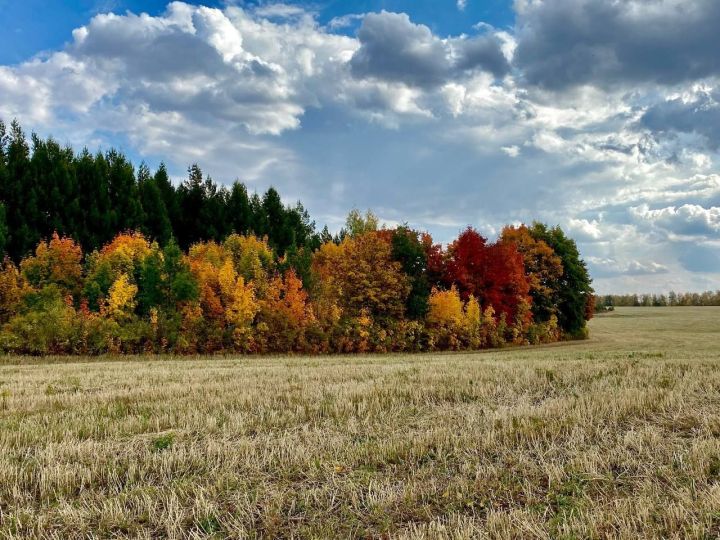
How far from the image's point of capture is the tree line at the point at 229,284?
41.8 metres

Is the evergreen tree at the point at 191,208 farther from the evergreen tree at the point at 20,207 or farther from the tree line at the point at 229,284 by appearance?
the evergreen tree at the point at 20,207

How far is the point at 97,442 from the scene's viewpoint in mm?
8008

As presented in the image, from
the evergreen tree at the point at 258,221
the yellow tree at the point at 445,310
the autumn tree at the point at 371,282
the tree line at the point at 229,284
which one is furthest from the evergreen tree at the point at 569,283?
the evergreen tree at the point at 258,221

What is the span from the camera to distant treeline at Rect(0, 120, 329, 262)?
173 feet

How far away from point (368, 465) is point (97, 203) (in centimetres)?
6114

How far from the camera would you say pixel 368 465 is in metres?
6.68

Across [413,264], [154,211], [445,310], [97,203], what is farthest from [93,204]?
[445,310]

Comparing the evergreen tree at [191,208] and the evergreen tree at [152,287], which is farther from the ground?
the evergreen tree at [191,208]

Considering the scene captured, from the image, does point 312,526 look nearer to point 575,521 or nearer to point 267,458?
point 267,458

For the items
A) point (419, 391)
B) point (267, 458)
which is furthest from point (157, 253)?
point (267, 458)

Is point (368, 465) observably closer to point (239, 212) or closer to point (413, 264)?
point (413, 264)

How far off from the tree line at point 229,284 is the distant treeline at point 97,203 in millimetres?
209

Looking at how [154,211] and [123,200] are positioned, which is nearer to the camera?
[123,200]

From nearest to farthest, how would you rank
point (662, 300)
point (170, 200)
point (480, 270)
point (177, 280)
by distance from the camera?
point (177, 280) → point (480, 270) → point (170, 200) → point (662, 300)
